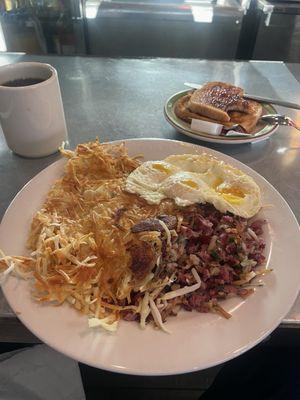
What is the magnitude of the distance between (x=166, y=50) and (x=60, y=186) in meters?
2.67

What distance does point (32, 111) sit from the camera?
3.90 ft

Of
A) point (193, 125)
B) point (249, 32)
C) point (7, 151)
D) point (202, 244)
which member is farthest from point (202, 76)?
point (249, 32)

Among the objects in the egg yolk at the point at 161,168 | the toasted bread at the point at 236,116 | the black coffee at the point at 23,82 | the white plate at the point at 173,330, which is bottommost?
the white plate at the point at 173,330

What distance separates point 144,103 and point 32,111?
70cm

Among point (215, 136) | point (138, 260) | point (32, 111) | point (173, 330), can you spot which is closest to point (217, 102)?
point (215, 136)

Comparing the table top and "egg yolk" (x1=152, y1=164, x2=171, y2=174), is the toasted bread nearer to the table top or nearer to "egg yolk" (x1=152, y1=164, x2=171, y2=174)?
the table top

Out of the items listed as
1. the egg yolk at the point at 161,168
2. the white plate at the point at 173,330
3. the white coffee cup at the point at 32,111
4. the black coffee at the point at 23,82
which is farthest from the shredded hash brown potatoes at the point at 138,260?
the black coffee at the point at 23,82

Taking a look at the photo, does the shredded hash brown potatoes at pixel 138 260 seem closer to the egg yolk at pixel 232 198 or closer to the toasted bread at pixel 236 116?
the egg yolk at pixel 232 198

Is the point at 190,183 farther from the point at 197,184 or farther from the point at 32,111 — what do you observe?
the point at 32,111

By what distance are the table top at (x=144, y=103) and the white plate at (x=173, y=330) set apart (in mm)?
95

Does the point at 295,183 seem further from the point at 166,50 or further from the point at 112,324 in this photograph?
the point at 166,50

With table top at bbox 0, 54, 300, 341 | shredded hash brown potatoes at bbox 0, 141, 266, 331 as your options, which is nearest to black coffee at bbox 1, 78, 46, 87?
table top at bbox 0, 54, 300, 341

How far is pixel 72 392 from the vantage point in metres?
1.29

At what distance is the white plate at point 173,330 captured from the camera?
697mm
